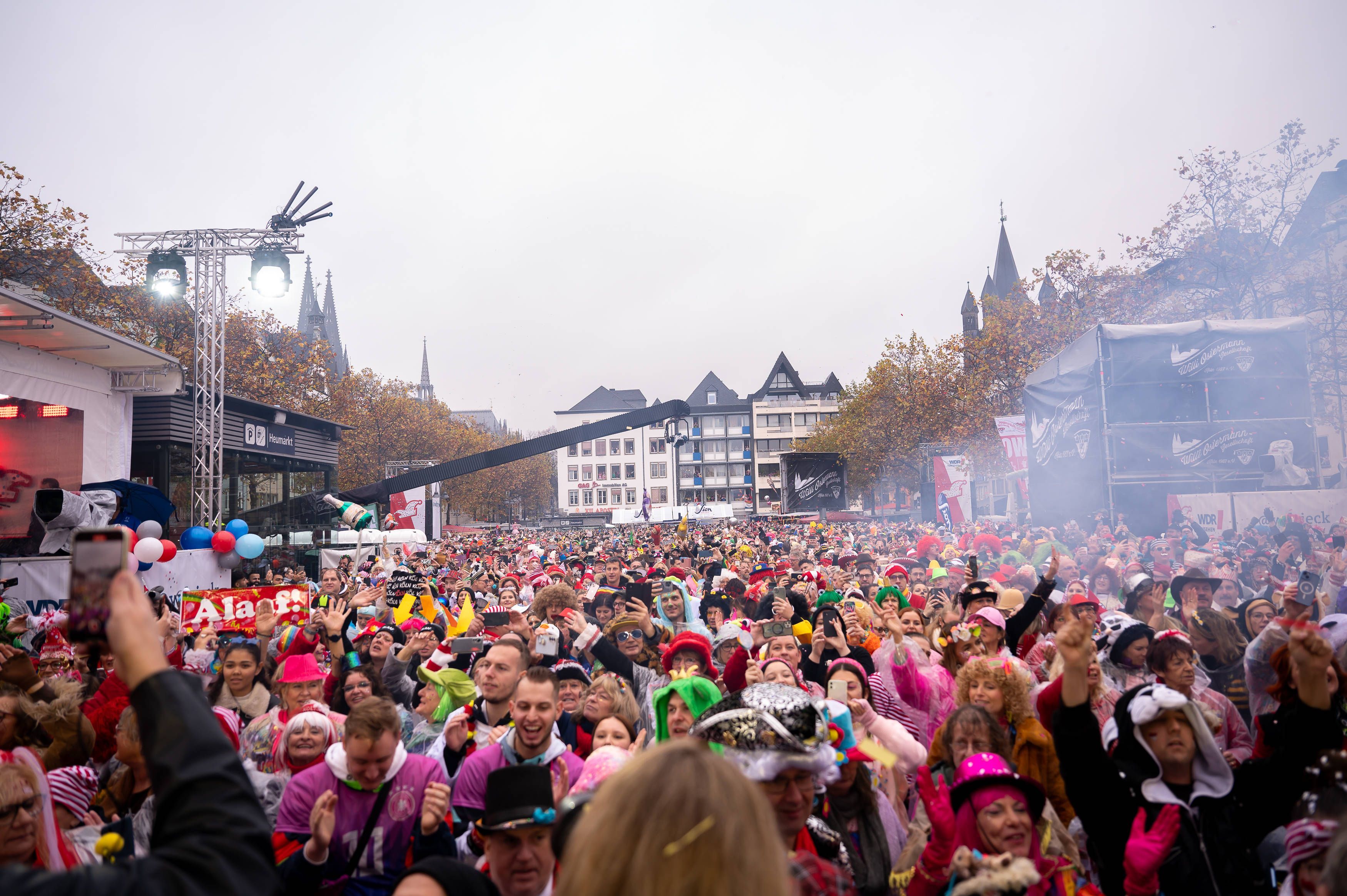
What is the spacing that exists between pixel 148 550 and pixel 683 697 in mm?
10525

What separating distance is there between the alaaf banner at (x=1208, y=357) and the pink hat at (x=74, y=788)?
16.0 metres

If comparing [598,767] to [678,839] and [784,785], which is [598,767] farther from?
[678,839]

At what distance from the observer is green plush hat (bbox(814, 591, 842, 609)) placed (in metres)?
8.34

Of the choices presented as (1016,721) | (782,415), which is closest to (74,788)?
(1016,721)

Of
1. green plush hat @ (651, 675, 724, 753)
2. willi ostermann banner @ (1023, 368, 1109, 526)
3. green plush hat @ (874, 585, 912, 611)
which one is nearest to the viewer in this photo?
green plush hat @ (651, 675, 724, 753)

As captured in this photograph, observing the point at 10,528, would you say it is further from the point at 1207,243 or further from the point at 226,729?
the point at 1207,243

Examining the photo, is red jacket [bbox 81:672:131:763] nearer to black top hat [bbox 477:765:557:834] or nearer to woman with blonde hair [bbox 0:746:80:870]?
woman with blonde hair [bbox 0:746:80:870]

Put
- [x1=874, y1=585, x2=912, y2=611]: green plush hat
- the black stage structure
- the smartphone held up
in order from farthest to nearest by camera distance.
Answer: the black stage structure, [x1=874, y1=585, x2=912, y2=611]: green plush hat, the smartphone held up

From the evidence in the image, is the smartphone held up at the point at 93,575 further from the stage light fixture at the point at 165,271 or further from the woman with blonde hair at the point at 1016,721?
the stage light fixture at the point at 165,271

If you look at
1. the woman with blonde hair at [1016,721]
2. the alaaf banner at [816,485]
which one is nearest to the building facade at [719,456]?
the alaaf banner at [816,485]

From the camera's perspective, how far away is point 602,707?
4.65m

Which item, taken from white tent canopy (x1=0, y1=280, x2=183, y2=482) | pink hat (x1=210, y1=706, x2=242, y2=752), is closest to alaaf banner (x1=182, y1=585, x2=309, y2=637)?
white tent canopy (x1=0, y1=280, x2=183, y2=482)

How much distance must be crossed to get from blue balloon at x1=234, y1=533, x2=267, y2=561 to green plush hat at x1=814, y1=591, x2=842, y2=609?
32.8 feet

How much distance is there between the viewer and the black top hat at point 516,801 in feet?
9.11
